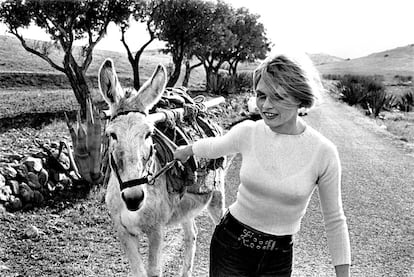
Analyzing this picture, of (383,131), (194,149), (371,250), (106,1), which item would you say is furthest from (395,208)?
Answer: (106,1)

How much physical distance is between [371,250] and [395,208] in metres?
2.41

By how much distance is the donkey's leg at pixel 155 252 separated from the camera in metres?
3.36

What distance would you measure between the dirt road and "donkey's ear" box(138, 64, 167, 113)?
110cm

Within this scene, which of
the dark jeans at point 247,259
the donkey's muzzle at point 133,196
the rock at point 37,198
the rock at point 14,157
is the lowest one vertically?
the rock at point 37,198

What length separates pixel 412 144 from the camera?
15.8 m

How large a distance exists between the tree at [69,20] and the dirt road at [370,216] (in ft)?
37.8

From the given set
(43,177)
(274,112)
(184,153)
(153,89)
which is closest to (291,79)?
(274,112)

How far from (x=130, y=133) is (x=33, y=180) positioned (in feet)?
14.0

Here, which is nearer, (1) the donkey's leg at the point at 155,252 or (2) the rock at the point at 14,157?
(1) the donkey's leg at the point at 155,252

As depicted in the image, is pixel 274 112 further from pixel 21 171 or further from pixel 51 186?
pixel 51 186

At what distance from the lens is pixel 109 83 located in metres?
3.09

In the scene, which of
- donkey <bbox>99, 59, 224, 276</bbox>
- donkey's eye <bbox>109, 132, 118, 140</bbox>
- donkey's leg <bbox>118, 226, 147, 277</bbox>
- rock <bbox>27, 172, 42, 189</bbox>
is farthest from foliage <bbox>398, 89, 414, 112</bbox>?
donkey's eye <bbox>109, 132, 118, 140</bbox>

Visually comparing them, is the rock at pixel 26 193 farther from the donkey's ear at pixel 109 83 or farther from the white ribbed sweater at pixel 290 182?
the white ribbed sweater at pixel 290 182

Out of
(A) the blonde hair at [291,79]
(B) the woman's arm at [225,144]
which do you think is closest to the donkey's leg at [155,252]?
(B) the woman's arm at [225,144]
